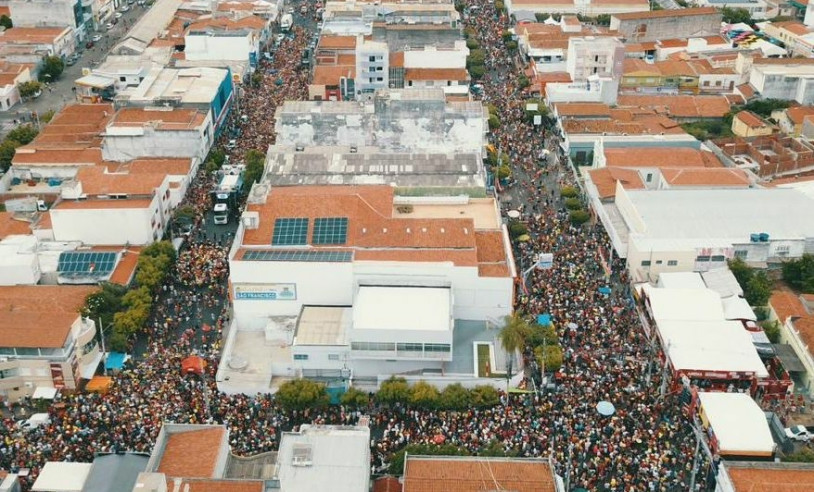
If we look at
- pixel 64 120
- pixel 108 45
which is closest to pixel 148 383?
pixel 64 120

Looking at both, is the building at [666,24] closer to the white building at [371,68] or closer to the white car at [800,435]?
the white building at [371,68]

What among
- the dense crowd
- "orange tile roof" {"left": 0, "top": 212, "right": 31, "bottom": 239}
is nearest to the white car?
the dense crowd

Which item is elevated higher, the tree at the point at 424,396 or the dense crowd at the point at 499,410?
the tree at the point at 424,396

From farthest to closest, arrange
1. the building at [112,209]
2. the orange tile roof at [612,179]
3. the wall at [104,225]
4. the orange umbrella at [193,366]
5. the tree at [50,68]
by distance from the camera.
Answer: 1. the tree at [50,68]
2. the orange tile roof at [612,179]
3. the building at [112,209]
4. the wall at [104,225]
5. the orange umbrella at [193,366]

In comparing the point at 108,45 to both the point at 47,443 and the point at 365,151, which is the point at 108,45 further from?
the point at 47,443

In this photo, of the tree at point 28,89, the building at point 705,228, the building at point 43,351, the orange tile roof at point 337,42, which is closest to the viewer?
the building at point 43,351

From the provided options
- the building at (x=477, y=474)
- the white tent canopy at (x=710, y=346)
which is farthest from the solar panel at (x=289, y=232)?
the white tent canopy at (x=710, y=346)

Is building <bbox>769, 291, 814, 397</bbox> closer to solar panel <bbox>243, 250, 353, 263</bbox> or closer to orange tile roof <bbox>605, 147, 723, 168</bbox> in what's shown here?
orange tile roof <bbox>605, 147, 723, 168</bbox>

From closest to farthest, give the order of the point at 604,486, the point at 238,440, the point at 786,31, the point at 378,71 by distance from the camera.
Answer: the point at 604,486, the point at 238,440, the point at 378,71, the point at 786,31
